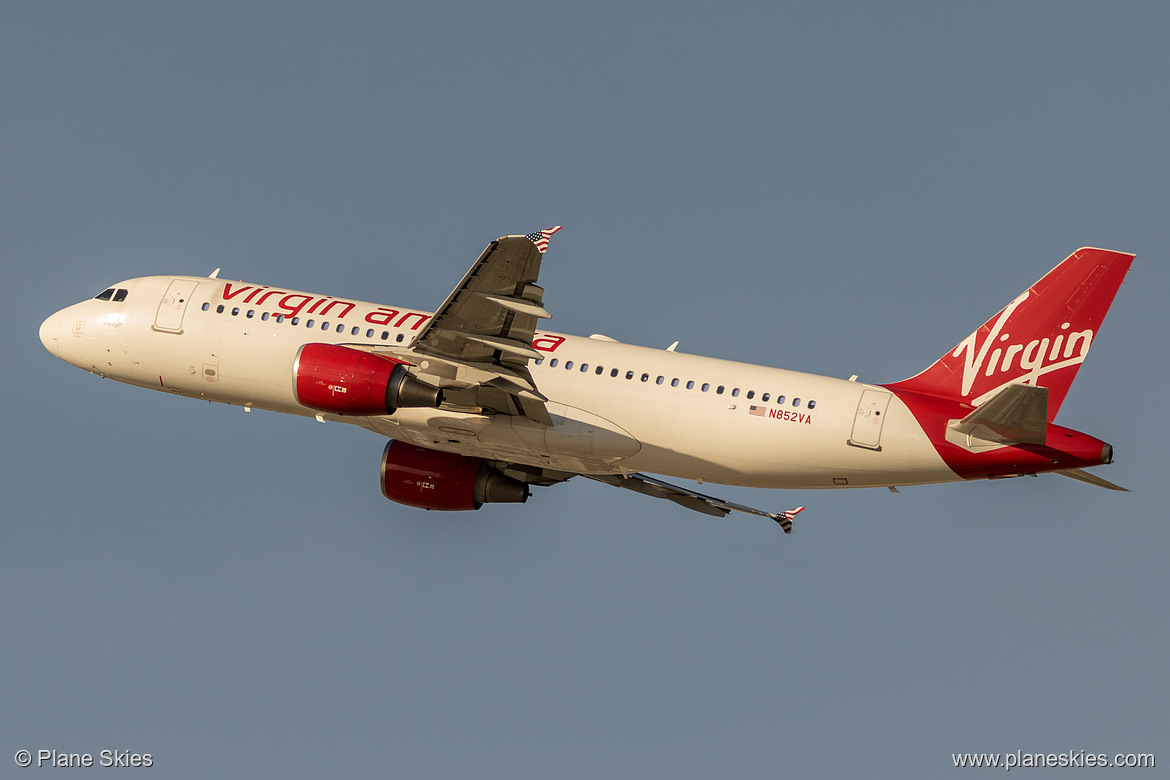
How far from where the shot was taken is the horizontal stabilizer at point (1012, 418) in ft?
102

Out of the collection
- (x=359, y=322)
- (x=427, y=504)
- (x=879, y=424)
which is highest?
(x=359, y=322)

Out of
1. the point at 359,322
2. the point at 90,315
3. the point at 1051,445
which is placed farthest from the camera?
the point at 90,315

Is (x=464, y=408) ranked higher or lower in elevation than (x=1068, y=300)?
lower

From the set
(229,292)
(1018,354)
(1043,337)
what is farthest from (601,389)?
(229,292)

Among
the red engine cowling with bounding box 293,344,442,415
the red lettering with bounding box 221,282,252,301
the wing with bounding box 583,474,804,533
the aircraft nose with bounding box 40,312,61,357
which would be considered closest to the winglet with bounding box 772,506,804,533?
the wing with bounding box 583,474,804,533

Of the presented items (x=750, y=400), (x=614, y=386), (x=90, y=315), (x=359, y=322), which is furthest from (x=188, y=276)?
(x=750, y=400)

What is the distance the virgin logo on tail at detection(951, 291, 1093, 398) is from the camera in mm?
33500

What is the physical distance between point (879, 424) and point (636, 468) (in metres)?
6.87

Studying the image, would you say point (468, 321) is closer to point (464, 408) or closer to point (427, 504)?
point (464, 408)

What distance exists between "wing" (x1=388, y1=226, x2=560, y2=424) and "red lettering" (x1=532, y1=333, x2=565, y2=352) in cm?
166

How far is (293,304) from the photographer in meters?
38.5

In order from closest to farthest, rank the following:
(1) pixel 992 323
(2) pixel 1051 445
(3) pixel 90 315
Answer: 1. (2) pixel 1051 445
2. (1) pixel 992 323
3. (3) pixel 90 315

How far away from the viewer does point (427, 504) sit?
130 ft

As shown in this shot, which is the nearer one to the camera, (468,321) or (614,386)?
(468,321)
